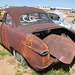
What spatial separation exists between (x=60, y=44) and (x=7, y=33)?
1746mm

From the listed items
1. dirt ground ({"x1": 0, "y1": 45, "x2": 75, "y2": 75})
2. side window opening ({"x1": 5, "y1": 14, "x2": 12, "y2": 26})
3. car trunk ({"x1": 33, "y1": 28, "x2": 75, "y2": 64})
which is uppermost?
side window opening ({"x1": 5, "y1": 14, "x2": 12, "y2": 26})

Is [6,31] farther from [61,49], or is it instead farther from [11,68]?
[61,49]

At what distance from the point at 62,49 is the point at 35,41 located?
806mm

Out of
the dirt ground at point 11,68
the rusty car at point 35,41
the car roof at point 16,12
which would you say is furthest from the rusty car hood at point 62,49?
the car roof at point 16,12

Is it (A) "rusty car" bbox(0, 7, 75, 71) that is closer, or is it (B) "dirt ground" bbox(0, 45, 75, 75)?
(A) "rusty car" bbox(0, 7, 75, 71)

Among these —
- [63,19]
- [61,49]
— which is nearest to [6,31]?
[61,49]

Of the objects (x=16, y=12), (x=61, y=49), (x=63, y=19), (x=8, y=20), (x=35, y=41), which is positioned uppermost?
(x=16, y=12)

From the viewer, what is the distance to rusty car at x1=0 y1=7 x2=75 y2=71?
255cm

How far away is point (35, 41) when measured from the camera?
8.59 ft

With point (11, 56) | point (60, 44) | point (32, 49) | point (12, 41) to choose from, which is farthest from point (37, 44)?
point (11, 56)

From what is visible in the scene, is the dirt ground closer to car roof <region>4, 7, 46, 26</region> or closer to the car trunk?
the car trunk

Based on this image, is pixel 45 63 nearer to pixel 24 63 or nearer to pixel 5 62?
pixel 24 63

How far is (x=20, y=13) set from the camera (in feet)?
12.3

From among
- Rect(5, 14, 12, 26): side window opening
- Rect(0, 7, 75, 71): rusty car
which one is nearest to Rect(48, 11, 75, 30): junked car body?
Rect(0, 7, 75, 71): rusty car
